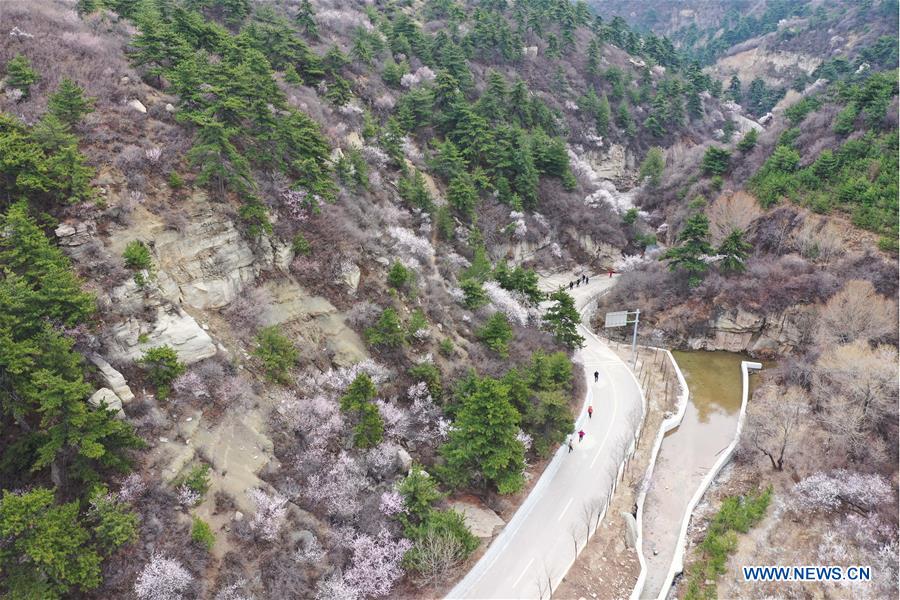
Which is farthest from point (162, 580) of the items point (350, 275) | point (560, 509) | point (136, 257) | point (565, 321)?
point (565, 321)

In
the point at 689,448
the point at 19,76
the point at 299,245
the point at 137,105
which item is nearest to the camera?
the point at 19,76

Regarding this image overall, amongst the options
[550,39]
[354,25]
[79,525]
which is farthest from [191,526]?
[550,39]

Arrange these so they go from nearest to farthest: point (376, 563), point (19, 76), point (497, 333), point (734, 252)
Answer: point (376, 563)
point (19, 76)
point (497, 333)
point (734, 252)

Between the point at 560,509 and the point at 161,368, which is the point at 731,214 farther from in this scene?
the point at 161,368

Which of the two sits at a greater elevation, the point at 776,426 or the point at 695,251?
the point at 695,251

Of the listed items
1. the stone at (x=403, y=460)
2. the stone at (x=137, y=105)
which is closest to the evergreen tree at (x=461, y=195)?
the stone at (x=137, y=105)

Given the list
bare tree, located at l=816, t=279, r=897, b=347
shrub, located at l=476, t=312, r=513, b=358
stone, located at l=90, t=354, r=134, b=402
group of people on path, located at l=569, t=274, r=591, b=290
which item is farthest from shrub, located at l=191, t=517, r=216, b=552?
group of people on path, located at l=569, t=274, r=591, b=290

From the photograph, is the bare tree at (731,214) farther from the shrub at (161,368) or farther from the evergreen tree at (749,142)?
the shrub at (161,368)
